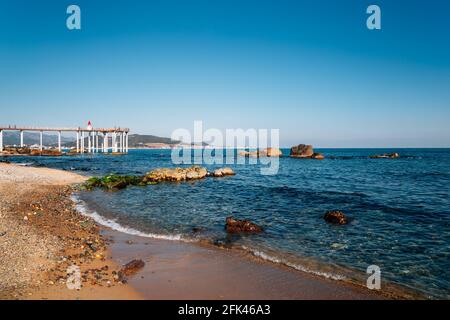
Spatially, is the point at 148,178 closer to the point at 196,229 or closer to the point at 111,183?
the point at 111,183

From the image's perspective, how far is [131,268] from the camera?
32.2 feet

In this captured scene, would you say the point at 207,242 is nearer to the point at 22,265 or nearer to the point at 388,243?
the point at 22,265

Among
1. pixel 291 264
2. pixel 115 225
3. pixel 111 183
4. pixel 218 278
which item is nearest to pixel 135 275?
pixel 218 278

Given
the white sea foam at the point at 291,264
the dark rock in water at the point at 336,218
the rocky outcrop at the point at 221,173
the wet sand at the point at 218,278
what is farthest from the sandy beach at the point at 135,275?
the rocky outcrop at the point at 221,173

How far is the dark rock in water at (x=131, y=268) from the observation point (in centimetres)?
931

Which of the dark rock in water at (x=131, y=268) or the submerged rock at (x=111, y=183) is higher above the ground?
the submerged rock at (x=111, y=183)

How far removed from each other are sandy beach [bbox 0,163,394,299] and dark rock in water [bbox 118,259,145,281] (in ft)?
0.65

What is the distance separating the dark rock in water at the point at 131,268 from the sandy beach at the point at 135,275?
0.20m

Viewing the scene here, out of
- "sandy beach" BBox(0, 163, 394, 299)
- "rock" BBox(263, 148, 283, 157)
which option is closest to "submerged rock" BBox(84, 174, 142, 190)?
"sandy beach" BBox(0, 163, 394, 299)

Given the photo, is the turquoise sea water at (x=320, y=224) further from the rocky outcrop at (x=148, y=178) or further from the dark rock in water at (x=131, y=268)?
the dark rock in water at (x=131, y=268)

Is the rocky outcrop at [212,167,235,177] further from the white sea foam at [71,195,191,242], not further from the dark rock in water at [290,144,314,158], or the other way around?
the dark rock in water at [290,144,314,158]
